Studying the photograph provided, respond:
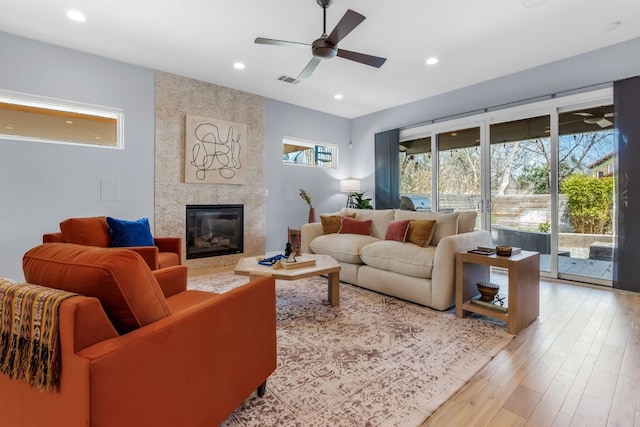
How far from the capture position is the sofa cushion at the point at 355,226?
423 centimetres

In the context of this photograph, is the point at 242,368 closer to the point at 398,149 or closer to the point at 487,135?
the point at 487,135

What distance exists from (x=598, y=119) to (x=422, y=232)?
2.63 meters

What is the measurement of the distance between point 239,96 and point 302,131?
4.42 ft

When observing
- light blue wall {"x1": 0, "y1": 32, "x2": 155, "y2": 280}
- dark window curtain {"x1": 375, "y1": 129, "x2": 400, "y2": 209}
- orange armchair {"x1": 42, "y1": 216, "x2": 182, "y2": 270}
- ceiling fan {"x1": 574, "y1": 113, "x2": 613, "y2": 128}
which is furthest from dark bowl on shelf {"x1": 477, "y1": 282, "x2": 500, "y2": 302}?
light blue wall {"x1": 0, "y1": 32, "x2": 155, "y2": 280}

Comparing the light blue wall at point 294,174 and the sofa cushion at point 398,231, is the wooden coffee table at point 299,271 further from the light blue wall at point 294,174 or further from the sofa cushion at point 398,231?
the light blue wall at point 294,174

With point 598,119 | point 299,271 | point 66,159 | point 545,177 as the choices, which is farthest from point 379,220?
point 66,159

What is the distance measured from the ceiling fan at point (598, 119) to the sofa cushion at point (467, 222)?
202cm

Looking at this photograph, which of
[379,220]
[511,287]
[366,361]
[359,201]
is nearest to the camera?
[366,361]

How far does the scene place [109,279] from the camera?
3.10ft

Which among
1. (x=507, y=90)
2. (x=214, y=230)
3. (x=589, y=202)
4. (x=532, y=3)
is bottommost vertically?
(x=214, y=230)

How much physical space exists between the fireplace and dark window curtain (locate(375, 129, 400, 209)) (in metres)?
2.68

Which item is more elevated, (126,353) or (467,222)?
(467,222)

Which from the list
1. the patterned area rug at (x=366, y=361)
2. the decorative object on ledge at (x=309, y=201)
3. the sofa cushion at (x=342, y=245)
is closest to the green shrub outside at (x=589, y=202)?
the patterned area rug at (x=366, y=361)

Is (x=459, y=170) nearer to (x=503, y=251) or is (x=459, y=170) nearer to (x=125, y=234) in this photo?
(x=503, y=251)
